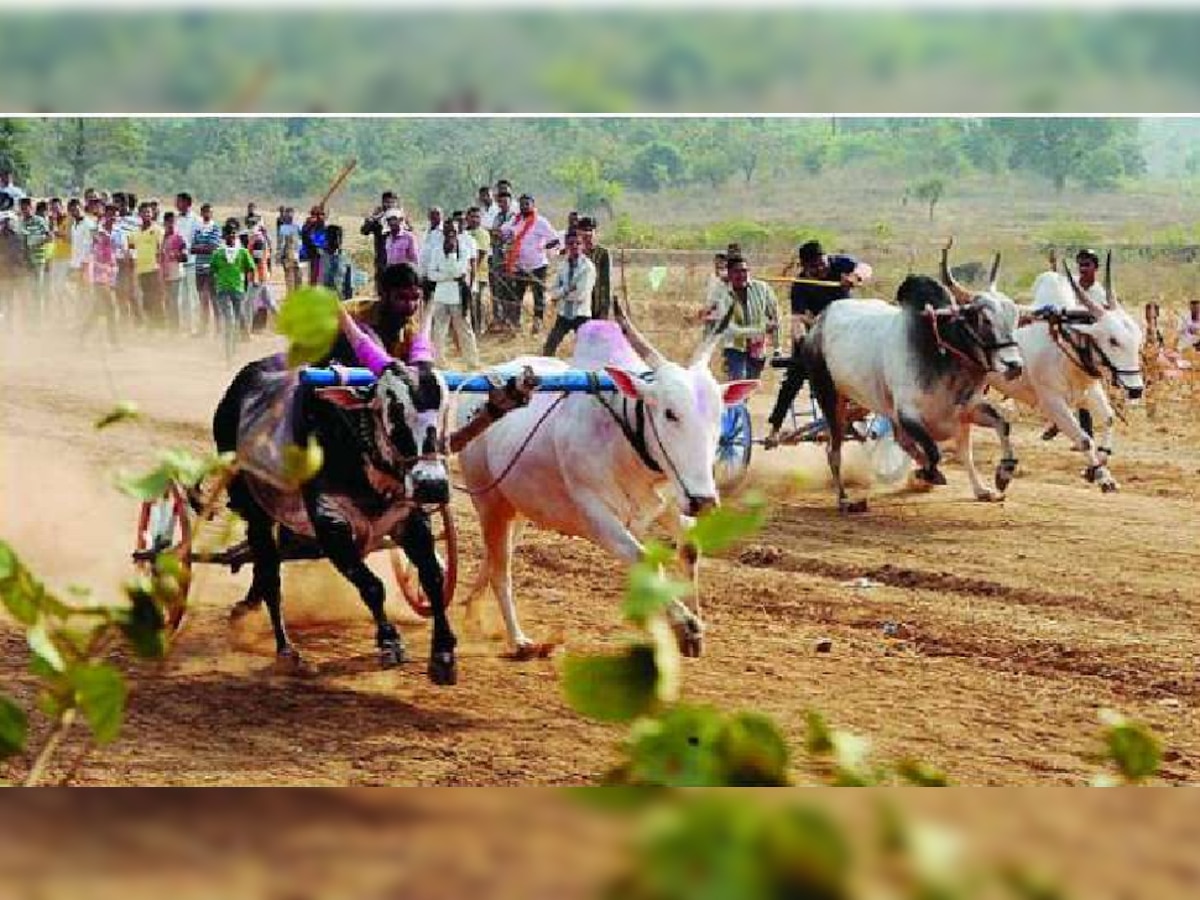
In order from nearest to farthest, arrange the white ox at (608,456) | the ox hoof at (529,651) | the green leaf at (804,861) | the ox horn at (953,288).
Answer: the green leaf at (804,861)
the white ox at (608,456)
the ox hoof at (529,651)
the ox horn at (953,288)

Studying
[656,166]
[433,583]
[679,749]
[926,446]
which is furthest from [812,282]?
[679,749]

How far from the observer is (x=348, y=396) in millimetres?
7125

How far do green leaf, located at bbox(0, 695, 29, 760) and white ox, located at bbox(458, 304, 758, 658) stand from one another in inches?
205

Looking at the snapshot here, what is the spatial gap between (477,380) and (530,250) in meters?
3.46

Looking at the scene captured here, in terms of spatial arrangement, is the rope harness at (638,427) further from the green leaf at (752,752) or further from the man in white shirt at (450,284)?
the green leaf at (752,752)

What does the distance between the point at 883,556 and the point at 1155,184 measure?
3876 millimetres

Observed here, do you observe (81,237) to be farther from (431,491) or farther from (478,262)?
(431,491)

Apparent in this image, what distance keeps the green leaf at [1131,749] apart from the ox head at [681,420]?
17.3ft

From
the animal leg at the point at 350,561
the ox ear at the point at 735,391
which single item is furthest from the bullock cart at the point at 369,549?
the ox ear at the point at 735,391

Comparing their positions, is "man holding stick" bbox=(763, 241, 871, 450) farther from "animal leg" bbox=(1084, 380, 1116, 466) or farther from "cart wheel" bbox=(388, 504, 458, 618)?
"cart wheel" bbox=(388, 504, 458, 618)

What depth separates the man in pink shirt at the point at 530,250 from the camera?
10773mm

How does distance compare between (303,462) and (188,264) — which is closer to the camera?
(303,462)

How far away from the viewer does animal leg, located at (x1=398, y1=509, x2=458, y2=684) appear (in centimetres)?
741
